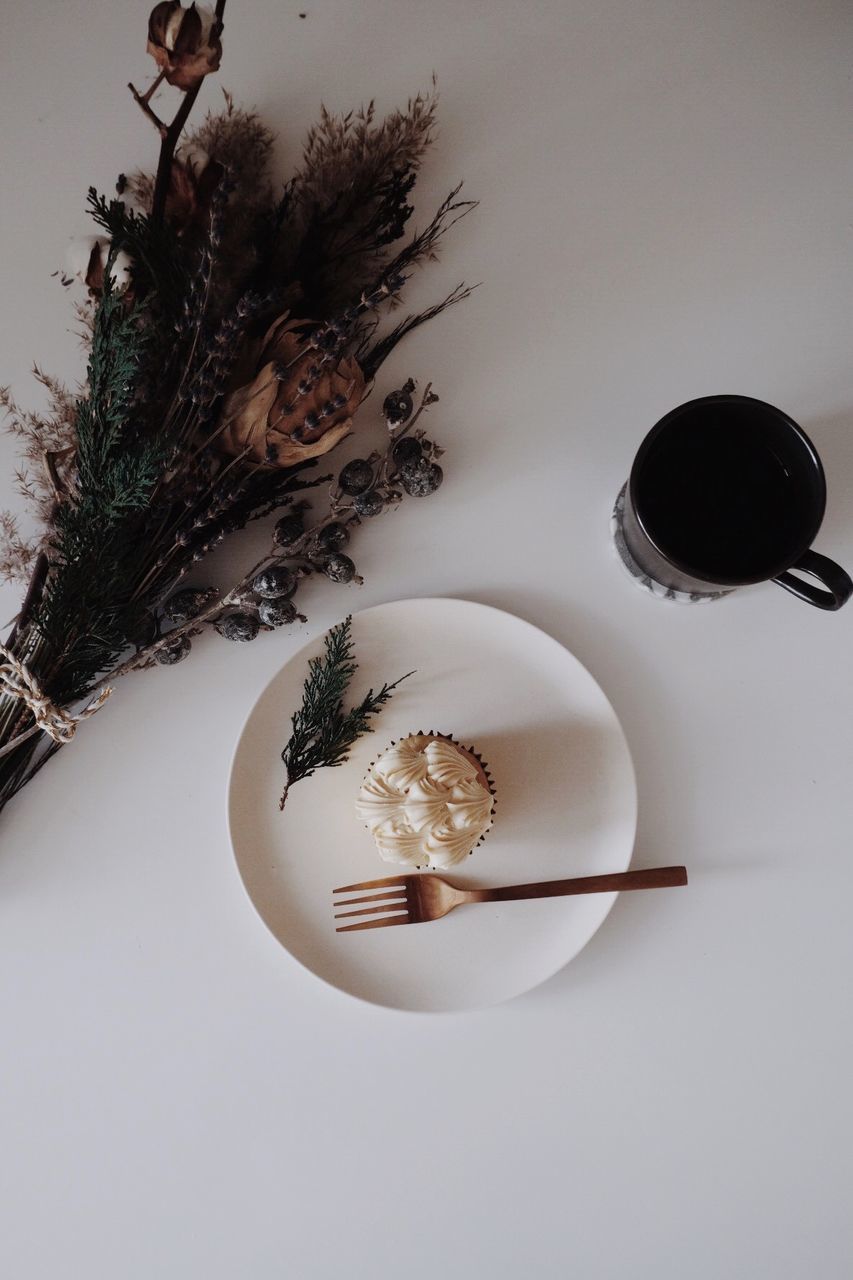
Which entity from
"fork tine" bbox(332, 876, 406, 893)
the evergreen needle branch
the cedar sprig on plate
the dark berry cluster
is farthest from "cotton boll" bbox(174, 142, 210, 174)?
"fork tine" bbox(332, 876, 406, 893)

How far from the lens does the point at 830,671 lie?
93cm

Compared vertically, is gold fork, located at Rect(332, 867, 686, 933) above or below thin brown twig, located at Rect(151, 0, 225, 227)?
below

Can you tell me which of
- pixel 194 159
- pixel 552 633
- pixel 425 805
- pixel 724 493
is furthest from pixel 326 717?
pixel 194 159

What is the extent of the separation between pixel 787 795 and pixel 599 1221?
1.73 ft

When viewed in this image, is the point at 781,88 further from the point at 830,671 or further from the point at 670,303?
the point at 830,671

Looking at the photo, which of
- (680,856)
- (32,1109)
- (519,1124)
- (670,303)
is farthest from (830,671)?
(32,1109)

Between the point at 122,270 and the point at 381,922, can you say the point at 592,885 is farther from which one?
the point at 122,270

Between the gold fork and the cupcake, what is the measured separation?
0.05m

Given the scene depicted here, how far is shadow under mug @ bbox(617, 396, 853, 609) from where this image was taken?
80cm

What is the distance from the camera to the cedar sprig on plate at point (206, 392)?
756 millimetres

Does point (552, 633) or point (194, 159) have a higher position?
point (194, 159)

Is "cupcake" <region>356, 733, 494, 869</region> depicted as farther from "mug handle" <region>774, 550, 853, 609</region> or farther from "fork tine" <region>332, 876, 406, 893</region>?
"mug handle" <region>774, 550, 853, 609</region>

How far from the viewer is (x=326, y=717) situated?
0.85 metres

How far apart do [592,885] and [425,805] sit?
0.67 feet
